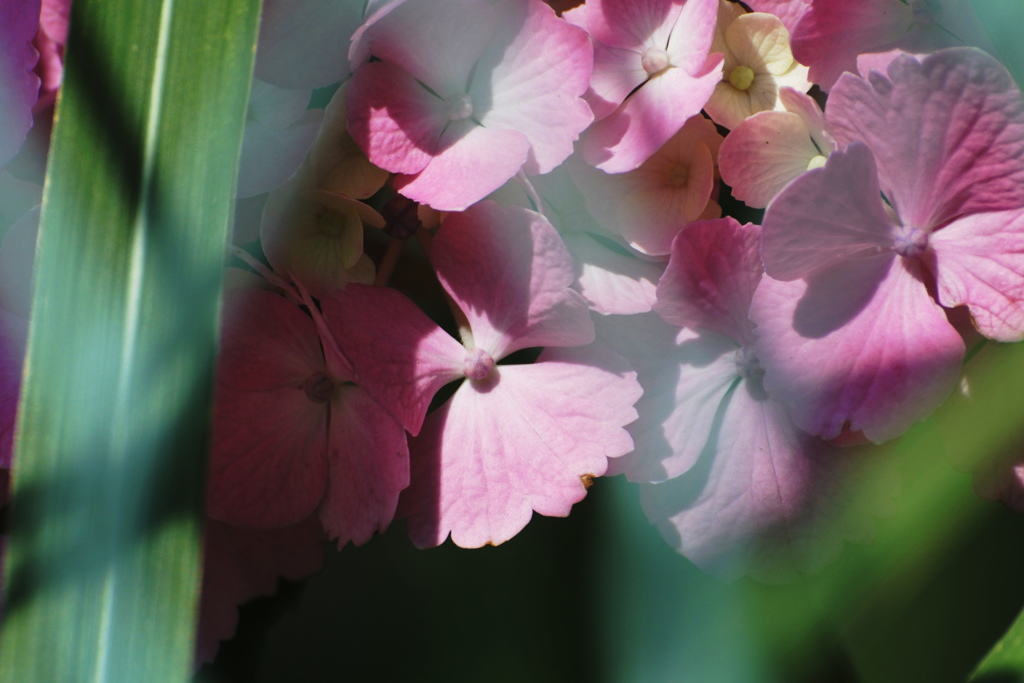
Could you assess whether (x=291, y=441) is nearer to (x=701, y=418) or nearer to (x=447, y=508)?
(x=447, y=508)

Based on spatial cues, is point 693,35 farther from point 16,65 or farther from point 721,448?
point 16,65

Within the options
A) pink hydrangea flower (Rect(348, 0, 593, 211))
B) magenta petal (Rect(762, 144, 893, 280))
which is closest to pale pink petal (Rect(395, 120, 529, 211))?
pink hydrangea flower (Rect(348, 0, 593, 211))

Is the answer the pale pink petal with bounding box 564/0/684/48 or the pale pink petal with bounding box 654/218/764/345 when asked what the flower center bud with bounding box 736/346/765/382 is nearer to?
the pale pink petal with bounding box 654/218/764/345

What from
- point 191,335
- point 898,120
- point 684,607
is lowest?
point 684,607

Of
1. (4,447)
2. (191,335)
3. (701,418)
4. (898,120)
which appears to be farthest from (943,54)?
(4,447)

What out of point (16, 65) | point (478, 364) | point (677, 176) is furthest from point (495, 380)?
point (16, 65)

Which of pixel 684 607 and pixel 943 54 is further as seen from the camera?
pixel 684 607
